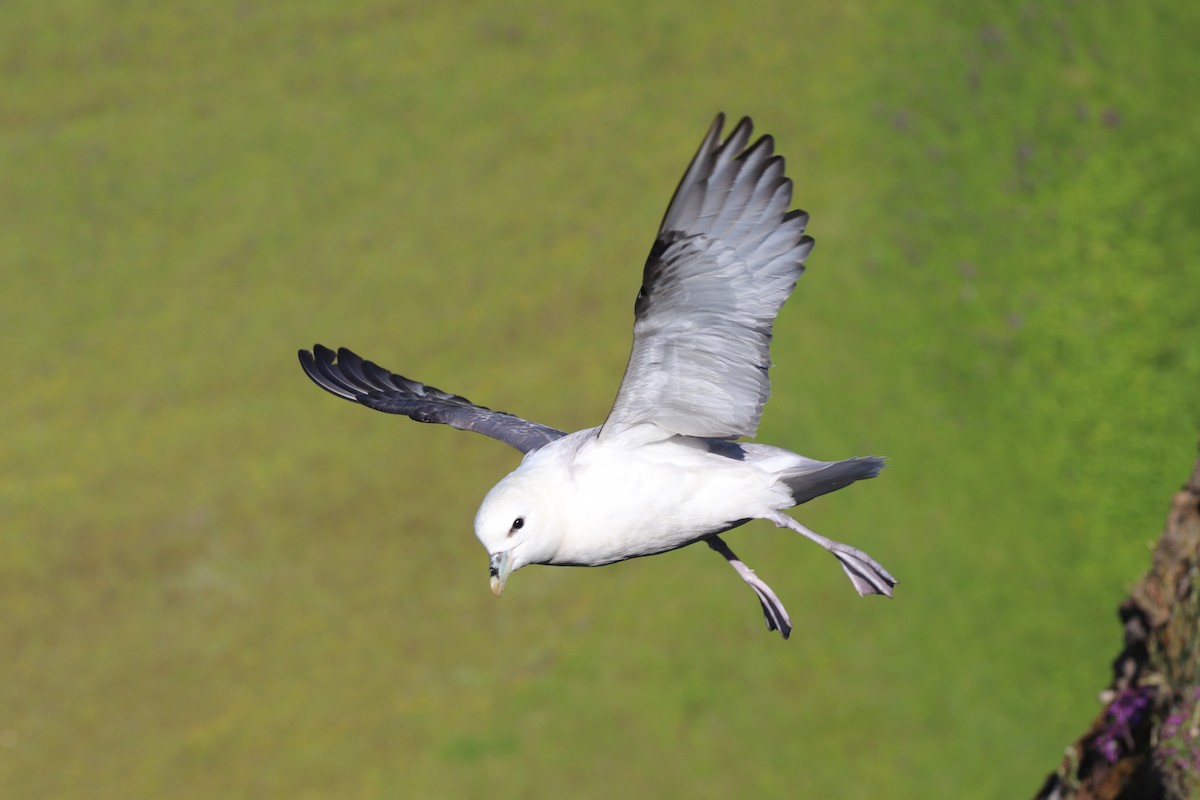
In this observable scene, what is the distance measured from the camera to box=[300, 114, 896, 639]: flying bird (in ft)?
25.0

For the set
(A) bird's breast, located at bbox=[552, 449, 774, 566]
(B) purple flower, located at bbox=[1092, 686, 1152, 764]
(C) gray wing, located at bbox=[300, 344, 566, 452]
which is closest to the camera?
(A) bird's breast, located at bbox=[552, 449, 774, 566]

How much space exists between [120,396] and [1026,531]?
18.7 metres

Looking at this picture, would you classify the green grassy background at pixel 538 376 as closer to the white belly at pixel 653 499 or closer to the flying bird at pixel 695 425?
the flying bird at pixel 695 425

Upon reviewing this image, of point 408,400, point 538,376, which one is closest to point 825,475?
point 408,400

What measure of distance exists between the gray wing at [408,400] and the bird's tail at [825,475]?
2.17 meters

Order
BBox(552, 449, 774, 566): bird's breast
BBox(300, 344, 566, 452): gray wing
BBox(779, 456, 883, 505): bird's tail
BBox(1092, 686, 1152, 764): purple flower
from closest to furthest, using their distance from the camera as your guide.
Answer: BBox(552, 449, 774, 566): bird's breast → BBox(779, 456, 883, 505): bird's tail → BBox(1092, 686, 1152, 764): purple flower → BBox(300, 344, 566, 452): gray wing

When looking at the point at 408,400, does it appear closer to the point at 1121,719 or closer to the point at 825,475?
the point at 825,475

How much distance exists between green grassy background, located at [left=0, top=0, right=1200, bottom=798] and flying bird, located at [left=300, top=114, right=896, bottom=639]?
1647 centimetres

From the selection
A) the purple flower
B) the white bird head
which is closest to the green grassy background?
the purple flower

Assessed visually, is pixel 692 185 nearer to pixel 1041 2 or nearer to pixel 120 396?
pixel 120 396

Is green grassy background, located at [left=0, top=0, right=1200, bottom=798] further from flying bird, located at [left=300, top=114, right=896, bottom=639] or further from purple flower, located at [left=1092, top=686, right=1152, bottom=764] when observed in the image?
flying bird, located at [left=300, top=114, right=896, bottom=639]

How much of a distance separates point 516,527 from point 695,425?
1.40 m

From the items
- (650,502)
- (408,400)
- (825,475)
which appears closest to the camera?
(650,502)

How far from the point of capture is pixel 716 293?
7.85 meters
